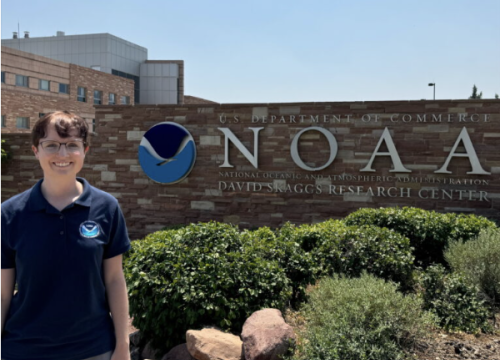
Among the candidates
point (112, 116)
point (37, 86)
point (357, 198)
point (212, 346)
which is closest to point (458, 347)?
point (212, 346)

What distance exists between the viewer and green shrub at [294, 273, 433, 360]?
3.53 metres

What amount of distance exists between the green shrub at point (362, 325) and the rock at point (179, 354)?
1005 millimetres

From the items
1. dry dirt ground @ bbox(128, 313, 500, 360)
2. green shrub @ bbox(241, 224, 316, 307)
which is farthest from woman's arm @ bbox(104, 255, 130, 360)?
green shrub @ bbox(241, 224, 316, 307)

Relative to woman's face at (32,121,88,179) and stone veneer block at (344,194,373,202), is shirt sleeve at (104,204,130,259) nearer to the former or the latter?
woman's face at (32,121,88,179)

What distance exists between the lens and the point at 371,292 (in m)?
4.06

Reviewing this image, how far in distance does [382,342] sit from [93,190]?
2.55 meters

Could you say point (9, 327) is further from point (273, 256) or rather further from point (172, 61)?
Result: point (172, 61)

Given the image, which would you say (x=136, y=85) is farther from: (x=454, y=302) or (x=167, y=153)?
(x=454, y=302)

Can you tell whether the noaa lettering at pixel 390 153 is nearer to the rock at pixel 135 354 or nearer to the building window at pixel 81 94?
A: the rock at pixel 135 354

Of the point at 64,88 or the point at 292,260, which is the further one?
the point at 64,88

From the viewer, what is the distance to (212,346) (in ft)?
12.5

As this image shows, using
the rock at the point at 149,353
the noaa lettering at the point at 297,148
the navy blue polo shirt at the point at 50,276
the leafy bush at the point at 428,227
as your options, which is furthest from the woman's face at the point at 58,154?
the noaa lettering at the point at 297,148

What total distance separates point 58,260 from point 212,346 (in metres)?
2.01

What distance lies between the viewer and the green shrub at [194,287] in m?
4.21
